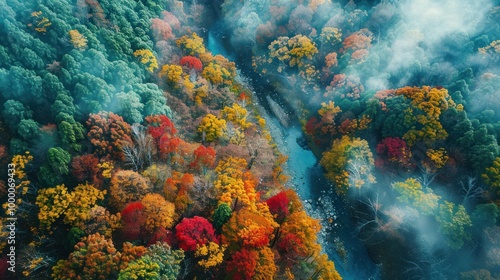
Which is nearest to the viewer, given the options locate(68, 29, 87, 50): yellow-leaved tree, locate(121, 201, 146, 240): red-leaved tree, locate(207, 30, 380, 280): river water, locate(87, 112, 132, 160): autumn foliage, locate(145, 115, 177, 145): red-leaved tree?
locate(121, 201, 146, 240): red-leaved tree

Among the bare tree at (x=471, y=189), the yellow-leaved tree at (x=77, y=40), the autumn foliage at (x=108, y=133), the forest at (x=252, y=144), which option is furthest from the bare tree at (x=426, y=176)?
the yellow-leaved tree at (x=77, y=40)

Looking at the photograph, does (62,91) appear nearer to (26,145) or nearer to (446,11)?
(26,145)

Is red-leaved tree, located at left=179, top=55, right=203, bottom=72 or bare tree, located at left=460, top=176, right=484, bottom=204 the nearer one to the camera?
bare tree, located at left=460, top=176, right=484, bottom=204

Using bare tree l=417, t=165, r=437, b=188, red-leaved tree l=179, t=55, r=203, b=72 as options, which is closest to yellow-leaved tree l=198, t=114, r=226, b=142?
red-leaved tree l=179, t=55, r=203, b=72

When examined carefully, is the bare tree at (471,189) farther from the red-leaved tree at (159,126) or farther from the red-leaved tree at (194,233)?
the red-leaved tree at (159,126)

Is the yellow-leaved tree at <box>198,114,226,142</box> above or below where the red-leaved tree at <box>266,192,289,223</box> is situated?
above

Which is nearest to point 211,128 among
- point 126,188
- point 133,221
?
point 126,188

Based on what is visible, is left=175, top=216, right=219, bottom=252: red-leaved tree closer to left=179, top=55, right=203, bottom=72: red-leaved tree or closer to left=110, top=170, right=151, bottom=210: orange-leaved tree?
left=110, top=170, right=151, bottom=210: orange-leaved tree
